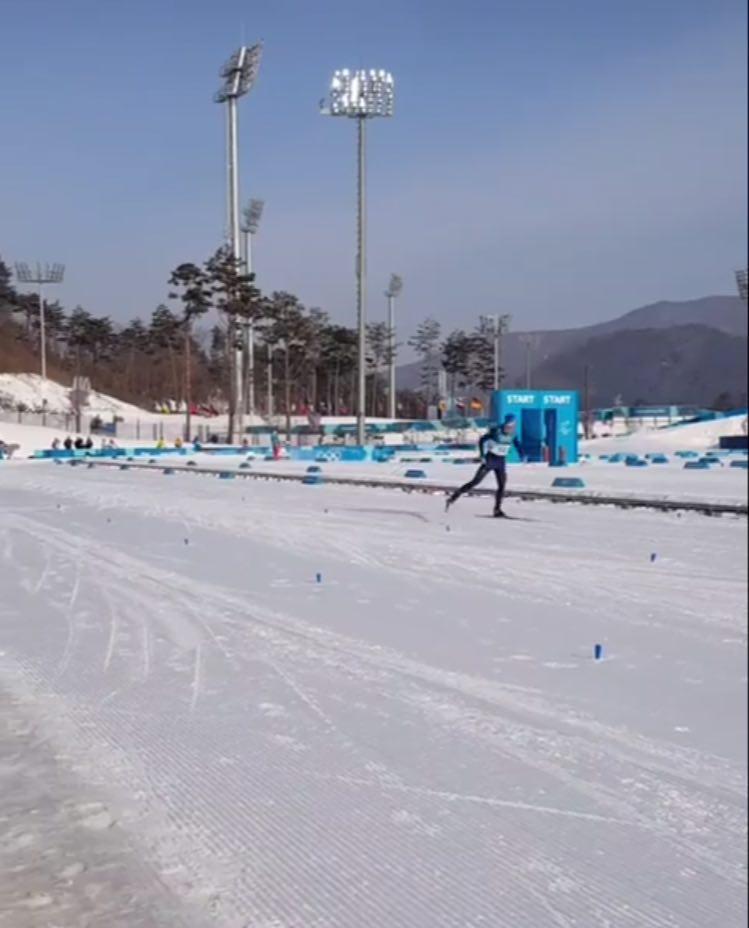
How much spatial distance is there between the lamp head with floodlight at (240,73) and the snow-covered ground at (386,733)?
5.77 ft

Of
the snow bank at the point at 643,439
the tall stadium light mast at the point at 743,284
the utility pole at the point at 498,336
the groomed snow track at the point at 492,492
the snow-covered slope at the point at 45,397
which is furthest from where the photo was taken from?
the groomed snow track at the point at 492,492

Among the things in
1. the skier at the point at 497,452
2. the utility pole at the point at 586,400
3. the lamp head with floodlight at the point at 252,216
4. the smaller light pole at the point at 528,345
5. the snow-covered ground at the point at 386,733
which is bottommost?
the snow-covered ground at the point at 386,733

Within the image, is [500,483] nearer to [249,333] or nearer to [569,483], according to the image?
[569,483]

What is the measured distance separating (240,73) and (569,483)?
13284mm

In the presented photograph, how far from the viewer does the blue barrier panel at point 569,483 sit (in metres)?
15.4

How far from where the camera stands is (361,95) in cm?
298

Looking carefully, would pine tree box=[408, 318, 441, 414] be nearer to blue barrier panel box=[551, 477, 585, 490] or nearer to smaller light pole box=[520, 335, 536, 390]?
smaller light pole box=[520, 335, 536, 390]

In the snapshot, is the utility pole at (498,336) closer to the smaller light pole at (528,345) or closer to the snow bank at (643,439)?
the smaller light pole at (528,345)

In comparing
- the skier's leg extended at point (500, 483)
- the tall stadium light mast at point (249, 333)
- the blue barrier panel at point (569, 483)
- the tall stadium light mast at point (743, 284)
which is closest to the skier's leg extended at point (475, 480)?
the skier's leg extended at point (500, 483)

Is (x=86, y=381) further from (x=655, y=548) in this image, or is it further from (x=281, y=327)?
(x=655, y=548)

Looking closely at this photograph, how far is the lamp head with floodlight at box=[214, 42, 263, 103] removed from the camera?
2770 mm

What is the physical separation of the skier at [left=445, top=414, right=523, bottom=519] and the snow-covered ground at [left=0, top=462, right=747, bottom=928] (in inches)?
33.3

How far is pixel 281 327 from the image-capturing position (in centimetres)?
401

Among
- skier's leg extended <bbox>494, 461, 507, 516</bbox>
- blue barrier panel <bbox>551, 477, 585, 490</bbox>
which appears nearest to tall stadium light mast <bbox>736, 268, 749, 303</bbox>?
skier's leg extended <bbox>494, 461, 507, 516</bbox>
